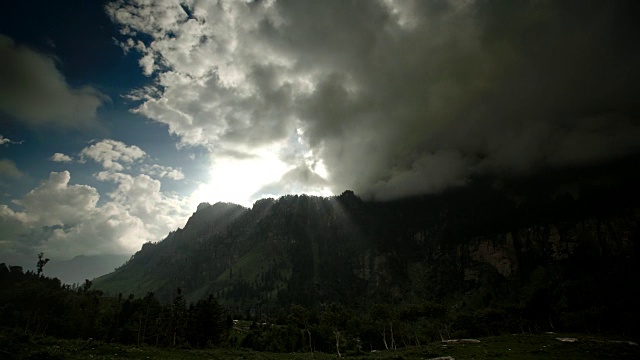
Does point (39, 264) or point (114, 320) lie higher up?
point (39, 264)

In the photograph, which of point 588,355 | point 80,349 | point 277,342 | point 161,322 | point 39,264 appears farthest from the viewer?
point 39,264

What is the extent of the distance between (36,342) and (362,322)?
111416 millimetres

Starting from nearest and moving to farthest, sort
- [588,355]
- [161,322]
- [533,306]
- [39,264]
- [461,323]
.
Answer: [588,355]
[161,322]
[533,306]
[461,323]
[39,264]

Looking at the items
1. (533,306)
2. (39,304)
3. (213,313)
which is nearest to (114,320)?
(39,304)

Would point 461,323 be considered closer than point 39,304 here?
No

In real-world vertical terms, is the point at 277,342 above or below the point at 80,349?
below

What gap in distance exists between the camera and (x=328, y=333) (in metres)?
112

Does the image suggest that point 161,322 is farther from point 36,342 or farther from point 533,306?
point 533,306

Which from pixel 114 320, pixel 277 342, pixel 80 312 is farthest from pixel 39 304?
pixel 277 342

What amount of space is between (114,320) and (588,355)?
151534 millimetres

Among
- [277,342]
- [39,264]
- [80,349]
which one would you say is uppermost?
[39,264]

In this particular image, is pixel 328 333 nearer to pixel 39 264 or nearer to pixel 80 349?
pixel 80 349

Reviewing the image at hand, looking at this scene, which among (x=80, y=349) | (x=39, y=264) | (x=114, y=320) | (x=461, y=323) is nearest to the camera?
(x=80, y=349)

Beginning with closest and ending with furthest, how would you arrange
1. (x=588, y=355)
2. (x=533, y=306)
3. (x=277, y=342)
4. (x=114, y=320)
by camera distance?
(x=588, y=355)
(x=277, y=342)
(x=114, y=320)
(x=533, y=306)
